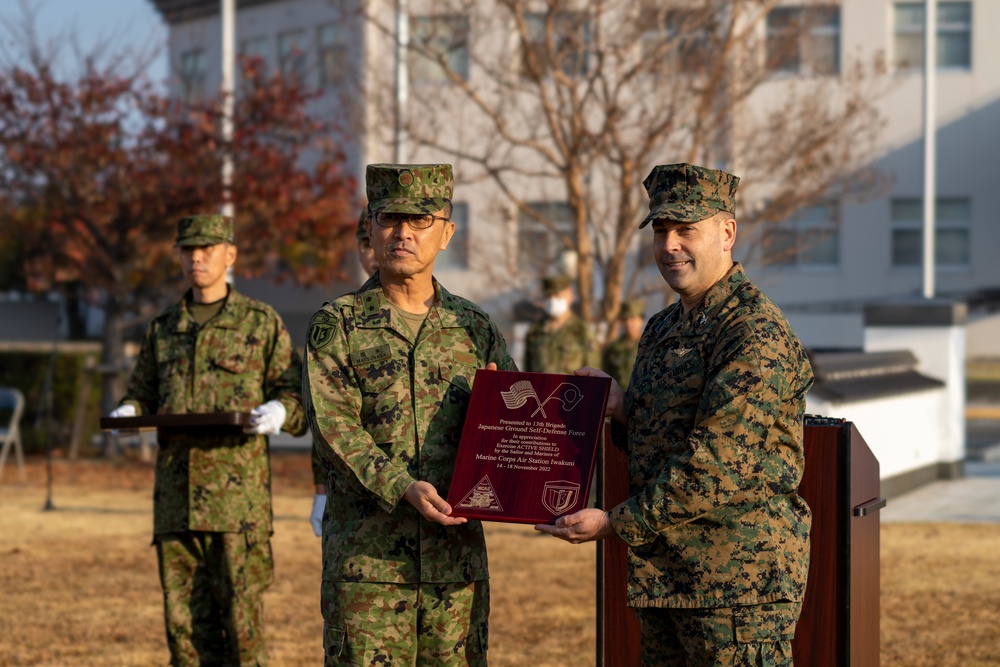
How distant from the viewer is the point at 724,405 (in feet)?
13.2

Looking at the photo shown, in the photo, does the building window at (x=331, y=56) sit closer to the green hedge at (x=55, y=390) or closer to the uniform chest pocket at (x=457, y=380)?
the green hedge at (x=55, y=390)

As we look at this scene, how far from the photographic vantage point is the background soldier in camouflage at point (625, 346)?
45.9ft

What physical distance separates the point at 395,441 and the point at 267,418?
198cm

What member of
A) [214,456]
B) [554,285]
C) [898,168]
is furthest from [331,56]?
[214,456]

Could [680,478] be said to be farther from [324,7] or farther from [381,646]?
[324,7]

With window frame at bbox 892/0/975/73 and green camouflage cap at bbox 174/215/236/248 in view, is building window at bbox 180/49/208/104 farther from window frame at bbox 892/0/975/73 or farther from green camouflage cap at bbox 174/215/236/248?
green camouflage cap at bbox 174/215/236/248

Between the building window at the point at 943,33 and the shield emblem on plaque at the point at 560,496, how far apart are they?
85.9 feet

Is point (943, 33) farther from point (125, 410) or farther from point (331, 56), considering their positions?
point (125, 410)

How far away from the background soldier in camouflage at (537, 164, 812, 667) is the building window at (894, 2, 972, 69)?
85.4 ft

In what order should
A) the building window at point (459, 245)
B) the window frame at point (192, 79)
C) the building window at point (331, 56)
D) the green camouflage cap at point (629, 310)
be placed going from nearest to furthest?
1. the green camouflage cap at point (629, 310)
2. the building window at point (459, 245)
3. the building window at point (331, 56)
4. the window frame at point (192, 79)

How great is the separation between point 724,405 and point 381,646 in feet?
4.58

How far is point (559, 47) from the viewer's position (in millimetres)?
16141

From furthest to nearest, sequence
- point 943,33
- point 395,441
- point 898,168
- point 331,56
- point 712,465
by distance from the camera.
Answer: point 943,33 < point 898,168 < point 331,56 < point 395,441 < point 712,465

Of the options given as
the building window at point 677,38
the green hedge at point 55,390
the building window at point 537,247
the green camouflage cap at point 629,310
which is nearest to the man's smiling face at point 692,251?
the green camouflage cap at point 629,310
